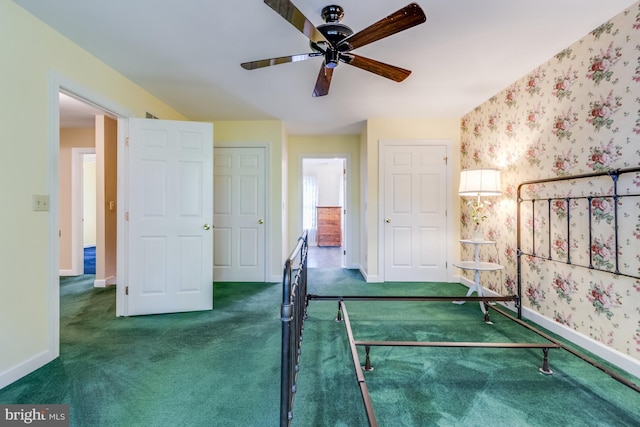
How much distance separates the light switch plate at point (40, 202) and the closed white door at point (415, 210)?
3.58 m

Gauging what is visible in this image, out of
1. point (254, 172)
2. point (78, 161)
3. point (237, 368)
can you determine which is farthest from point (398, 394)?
point (78, 161)

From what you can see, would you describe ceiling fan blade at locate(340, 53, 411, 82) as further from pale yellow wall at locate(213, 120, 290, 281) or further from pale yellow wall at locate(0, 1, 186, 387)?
pale yellow wall at locate(213, 120, 290, 281)

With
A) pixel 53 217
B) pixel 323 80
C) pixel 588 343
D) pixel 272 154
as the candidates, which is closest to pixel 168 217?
pixel 53 217

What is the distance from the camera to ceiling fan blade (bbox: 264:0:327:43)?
145 cm

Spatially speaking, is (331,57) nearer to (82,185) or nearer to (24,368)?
(24,368)

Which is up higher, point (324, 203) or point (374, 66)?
point (374, 66)

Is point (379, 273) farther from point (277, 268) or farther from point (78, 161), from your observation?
point (78, 161)

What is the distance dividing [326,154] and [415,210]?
75.5 inches

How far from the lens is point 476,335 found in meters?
2.48

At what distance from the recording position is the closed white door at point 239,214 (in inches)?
170

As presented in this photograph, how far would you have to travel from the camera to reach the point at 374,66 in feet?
6.96

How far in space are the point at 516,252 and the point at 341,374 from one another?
2.27 m

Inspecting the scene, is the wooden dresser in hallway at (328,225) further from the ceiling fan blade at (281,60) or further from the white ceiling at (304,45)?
the ceiling fan blade at (281,60)

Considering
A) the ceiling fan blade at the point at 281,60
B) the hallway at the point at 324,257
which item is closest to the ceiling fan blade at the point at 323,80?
the ceiling fan blade at the point at 281,60
